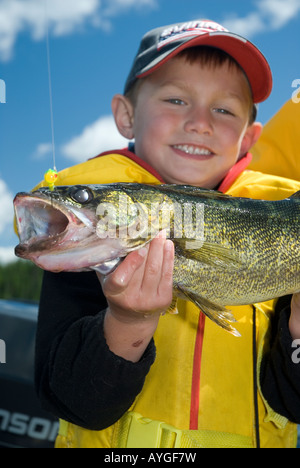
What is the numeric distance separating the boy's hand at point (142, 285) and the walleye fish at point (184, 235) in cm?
7

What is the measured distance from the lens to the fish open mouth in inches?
93.3

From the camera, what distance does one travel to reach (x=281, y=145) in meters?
4.46

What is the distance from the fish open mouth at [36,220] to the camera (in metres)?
2.37

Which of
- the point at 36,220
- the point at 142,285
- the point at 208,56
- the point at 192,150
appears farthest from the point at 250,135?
the point at 36,220

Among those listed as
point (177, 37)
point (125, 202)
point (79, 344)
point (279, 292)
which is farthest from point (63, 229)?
point (177, 37)

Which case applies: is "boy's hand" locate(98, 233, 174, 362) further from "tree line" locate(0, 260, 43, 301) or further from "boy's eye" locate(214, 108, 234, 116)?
"tree line" locate(0, 260, 43, 301)

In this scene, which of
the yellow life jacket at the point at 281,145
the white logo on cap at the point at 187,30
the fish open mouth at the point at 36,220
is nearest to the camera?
the fish open mouth at the point at 36,220

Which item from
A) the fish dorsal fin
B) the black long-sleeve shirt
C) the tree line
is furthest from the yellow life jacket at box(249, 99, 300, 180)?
Answer: the tree line

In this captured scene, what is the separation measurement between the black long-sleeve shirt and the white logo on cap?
1915mm

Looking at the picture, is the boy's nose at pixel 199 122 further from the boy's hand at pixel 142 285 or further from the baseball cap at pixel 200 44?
the boy's hand at pixel 142 285

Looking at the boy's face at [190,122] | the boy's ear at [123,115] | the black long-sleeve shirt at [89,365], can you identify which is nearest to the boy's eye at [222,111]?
the boy's face at [190,122]

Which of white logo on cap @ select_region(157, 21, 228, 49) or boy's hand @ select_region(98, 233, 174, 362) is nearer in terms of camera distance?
boy's hand @ select_region(98, 233, 174, 362)

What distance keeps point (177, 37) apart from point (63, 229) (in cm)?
205
